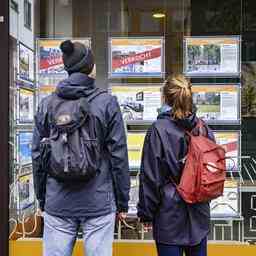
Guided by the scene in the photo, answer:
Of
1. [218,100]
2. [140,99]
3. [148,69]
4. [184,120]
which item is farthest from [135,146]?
[184,120]

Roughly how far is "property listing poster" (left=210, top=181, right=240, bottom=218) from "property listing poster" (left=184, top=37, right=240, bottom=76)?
908mm

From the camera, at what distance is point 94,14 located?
16.2ft

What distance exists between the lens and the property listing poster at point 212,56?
483cm

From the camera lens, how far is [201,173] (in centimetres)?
348

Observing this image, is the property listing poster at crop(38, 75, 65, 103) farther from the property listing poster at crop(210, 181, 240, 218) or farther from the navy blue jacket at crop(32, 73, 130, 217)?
the property listing poster at crop(210, 181, 240, 218)

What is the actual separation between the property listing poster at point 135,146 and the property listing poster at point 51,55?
2.52ft

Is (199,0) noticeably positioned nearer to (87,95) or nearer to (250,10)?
(250,10)

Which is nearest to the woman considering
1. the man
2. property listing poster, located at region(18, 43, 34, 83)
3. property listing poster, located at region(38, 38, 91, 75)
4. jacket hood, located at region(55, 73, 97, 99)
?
the man

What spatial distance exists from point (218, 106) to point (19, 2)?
181 centimetres

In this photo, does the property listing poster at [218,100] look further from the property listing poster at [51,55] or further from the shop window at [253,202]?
the property listing poster at [51,55]

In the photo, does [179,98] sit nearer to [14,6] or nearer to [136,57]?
[136,57]

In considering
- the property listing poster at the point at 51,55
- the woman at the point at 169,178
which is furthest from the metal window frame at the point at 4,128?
the woman at the point at 169,178

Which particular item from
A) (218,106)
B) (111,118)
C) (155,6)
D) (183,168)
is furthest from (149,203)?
(155,6)

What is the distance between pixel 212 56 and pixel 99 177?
1864mm
